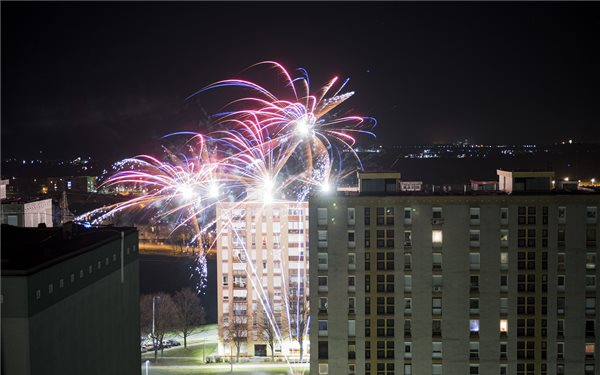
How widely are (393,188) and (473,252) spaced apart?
1517 mm

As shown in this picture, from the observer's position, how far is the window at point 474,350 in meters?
8.89

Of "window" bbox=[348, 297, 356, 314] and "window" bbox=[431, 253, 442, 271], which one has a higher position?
"window" bbox=[431, 253, 442, 271]

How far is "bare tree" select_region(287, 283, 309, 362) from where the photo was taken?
1522 centimetres

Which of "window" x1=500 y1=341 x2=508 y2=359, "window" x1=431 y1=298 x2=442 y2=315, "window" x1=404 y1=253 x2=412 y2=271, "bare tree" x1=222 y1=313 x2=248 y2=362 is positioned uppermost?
"window" x1=404 y1=253 x2=412 y2=271

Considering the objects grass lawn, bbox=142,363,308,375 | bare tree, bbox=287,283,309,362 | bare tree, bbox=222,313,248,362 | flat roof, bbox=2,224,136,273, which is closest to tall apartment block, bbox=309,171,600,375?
flat roof, bbox=2,224,136,273

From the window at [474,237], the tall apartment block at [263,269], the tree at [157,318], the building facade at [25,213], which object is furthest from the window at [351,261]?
the tree at [157,318]

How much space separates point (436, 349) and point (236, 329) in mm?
7122

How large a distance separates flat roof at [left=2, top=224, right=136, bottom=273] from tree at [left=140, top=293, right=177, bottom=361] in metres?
11.6

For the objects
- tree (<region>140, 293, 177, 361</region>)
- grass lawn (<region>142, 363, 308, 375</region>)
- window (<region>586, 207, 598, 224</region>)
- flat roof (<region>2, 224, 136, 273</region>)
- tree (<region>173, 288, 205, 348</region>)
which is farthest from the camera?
tree (<region>173, 288, 205, 348</region>)

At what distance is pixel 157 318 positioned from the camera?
16.4m

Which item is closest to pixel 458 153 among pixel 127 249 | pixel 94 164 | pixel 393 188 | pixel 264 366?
pixel 94 164

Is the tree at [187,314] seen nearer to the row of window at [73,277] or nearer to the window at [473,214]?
the window at [473,214]

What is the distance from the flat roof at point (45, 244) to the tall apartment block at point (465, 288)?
4.70 meters

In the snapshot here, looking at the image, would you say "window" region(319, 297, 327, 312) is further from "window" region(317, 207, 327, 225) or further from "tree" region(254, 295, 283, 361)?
"tree" region(254, 295, 283, 361)
